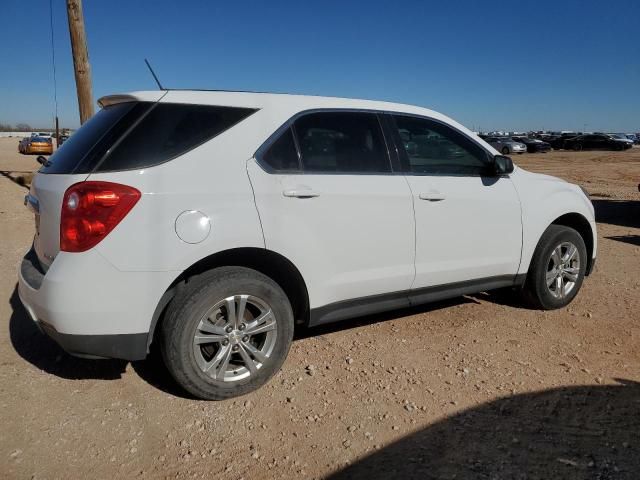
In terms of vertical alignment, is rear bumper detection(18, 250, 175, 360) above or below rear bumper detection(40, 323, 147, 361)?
above

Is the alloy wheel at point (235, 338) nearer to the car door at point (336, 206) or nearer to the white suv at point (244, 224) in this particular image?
the white suv at point (244, 224)

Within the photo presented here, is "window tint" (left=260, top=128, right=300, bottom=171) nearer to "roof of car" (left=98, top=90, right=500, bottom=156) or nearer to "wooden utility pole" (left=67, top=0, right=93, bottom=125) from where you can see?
"roof of car" (left=98, top=90, right=500, bottom=156)

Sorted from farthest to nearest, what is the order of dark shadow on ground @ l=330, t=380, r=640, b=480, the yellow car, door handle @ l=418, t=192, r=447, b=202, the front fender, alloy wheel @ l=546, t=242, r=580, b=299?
the yellow car
alloy wheel @ l=546, t=242, r=580, b=299
the front fender
door handle @ l=418, t=192, r=447, b=202
dark shadow on ground @ l=330, t=380, r=640, b=480

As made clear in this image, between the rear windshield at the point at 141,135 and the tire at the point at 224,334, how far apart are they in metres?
0.73

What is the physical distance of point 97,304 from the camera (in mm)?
2621

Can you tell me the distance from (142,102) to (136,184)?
55cm

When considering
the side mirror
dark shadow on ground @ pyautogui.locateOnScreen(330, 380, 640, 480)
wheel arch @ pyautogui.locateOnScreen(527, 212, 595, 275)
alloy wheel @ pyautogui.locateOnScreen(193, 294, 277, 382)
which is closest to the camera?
dark shadow on ground @ pyautogui.locateOnScreen(330, 380, 640, 480)

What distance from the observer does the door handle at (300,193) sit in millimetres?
3057

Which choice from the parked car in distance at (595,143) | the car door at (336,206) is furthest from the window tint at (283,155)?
the parked car in distance at (595,143)

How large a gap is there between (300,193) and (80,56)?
8.66 metres

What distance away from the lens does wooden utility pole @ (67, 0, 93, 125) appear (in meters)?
9.70

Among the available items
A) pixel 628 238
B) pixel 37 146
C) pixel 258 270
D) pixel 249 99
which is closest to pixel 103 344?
pixel 258 270

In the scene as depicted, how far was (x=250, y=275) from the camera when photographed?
3.04 metres

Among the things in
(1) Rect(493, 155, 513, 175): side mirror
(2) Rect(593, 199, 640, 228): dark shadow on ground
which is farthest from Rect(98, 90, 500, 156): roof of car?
(2) Rect(593, 199, 640, 228): dark shadow on ground
